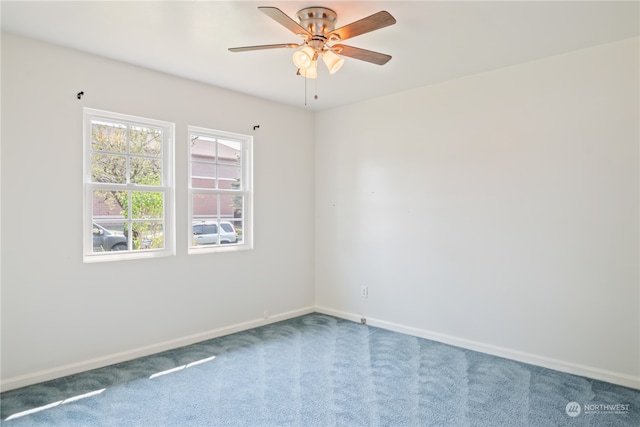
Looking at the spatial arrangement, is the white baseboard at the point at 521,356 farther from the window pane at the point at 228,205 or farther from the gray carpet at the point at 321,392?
the window pane at the point at 228,205

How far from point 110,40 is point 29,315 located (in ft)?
6.73

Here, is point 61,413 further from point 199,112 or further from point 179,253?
point 199,112

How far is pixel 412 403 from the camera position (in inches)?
104

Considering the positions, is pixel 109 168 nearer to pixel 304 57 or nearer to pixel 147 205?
pixel 147 205

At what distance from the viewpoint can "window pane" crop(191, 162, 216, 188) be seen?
12.9 ft

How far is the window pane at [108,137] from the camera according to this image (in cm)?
329

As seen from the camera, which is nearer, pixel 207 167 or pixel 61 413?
pixel 61 413

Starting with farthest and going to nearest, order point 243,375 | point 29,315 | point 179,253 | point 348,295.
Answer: point 348,295
point 179,253
point 243,375
point 29,315

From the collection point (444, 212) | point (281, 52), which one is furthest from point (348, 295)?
point (281, 52)

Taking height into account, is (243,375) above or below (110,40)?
below

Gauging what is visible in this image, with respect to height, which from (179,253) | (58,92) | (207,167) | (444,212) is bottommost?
(179,253)

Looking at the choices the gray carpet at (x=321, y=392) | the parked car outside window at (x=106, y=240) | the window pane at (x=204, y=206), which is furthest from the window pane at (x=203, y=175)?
the gray carpet at (x=321, y=392)
